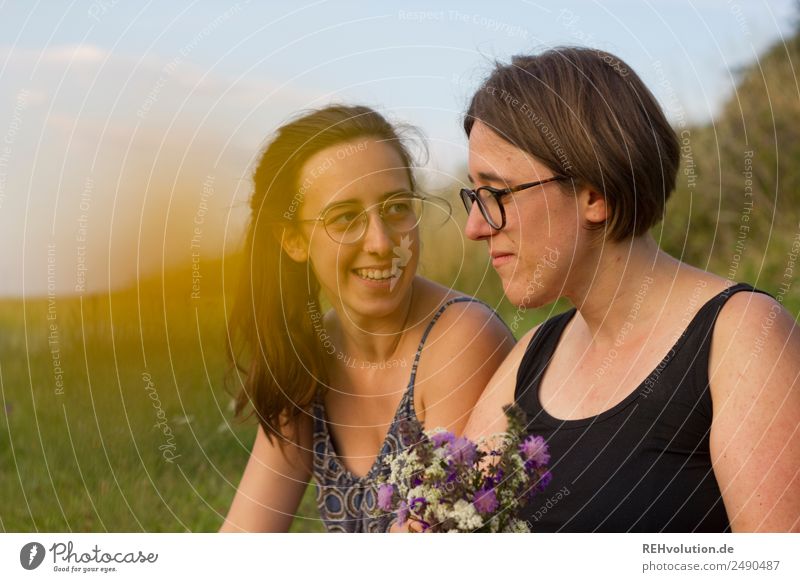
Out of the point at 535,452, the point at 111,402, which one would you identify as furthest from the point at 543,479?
the point at 111,402

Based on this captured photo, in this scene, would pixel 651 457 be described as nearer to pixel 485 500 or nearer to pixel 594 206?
pixel 485 500

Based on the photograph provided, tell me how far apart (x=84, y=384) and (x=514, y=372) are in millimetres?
1761

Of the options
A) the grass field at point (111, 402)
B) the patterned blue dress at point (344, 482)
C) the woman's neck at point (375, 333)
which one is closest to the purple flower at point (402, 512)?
the patterned blue dress at point (344, 482)

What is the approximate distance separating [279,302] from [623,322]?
49.9 inches

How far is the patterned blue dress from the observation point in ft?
11.5

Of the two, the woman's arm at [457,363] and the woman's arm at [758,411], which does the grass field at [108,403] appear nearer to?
the woman's arm at [457,363]

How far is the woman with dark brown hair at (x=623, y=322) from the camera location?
244 cm

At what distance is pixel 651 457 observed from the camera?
2.62 metres

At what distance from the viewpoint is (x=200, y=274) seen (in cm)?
382

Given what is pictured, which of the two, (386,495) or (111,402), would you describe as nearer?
(386,495)

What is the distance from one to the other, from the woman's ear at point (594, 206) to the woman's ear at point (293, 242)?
1.02 meters

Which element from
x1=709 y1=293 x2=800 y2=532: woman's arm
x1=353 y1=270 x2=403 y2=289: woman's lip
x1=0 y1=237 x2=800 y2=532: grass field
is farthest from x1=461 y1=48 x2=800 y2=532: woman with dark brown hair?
x1=0 y1=237 x2=800 y2=532: grass field
